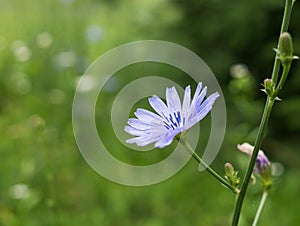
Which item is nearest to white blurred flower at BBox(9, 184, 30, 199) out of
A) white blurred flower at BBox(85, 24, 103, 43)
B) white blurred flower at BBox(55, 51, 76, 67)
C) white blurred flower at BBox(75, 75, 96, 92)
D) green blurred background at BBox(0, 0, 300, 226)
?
green blurred background at BBox(0, 0, 300, 226)

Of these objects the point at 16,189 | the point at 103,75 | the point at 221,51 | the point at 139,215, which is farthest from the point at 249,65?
the point at 16,189

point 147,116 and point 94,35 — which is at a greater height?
point 94,35

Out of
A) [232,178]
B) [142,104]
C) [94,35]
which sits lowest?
[232,178]

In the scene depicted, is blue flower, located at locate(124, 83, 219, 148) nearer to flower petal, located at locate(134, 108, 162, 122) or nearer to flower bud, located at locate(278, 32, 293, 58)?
flower petal, located at locate(134, 108, 162, 122)

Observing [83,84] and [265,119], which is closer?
[265,119]

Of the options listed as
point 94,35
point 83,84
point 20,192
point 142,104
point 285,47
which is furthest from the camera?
point 94,35

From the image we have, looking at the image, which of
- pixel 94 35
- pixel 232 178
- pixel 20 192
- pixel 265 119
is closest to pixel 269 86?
pixel 265 119

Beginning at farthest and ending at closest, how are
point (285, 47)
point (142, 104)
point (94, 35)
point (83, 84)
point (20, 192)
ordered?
point (94, 35) → point (142, 104) → point (83, 84) → point (20, 192) → point (285, 47)

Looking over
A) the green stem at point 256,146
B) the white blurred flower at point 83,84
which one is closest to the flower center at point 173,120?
the green stem at point 256,146

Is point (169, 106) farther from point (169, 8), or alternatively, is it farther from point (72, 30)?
point (72, 30)

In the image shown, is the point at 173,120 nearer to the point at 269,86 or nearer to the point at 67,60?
the point at 269,86
